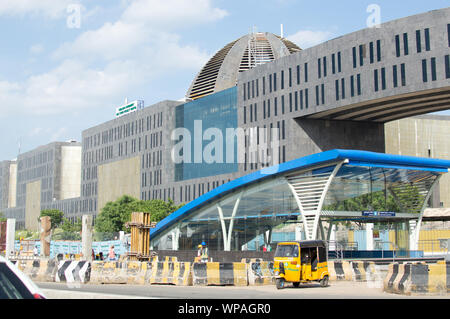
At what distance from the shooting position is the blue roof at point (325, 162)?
36906 millimetres

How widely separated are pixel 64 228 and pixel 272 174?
75.0 meters

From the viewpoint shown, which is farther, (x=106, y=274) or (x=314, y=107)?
(x=314, y=107)

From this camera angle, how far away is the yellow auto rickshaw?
22656mm

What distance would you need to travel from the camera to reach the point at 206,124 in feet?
307

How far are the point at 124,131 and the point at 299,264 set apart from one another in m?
93.8

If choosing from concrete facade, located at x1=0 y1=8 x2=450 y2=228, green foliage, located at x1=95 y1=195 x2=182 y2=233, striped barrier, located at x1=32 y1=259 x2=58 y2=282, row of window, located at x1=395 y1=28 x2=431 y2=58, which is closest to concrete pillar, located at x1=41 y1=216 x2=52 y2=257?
striped barrier, located at x1=32 y1=259 x2=58 y2=282

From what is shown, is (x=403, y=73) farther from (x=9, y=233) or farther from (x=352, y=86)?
(x=9, y=233)

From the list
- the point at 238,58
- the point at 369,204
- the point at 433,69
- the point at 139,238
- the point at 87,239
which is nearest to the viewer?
the point at 139,238

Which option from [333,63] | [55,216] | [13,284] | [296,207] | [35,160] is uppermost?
[35,160]

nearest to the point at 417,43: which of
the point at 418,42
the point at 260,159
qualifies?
the point at 418,42

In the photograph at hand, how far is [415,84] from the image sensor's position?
6259cm

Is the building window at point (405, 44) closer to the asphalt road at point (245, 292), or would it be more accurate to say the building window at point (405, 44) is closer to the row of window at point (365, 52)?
the row of window at point (365, 52)

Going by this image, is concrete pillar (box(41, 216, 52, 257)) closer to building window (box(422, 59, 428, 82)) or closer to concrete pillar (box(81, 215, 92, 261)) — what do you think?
concrete pillar (box(81, 215, 92, 261))

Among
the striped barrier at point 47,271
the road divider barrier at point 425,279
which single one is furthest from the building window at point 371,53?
the road divider barrier at point 425,279
